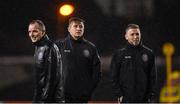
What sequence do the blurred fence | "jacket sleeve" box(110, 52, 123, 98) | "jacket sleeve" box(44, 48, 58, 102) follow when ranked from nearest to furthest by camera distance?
1. "jacket sleeve" box(44, 48, 58, 102)
2. "jacket sleeve" box(110, 52, 123, 98)
3. the blurred fence

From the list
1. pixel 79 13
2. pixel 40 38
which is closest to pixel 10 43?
pixel 79 13

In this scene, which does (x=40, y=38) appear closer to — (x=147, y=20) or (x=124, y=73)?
(x=124, y=73)

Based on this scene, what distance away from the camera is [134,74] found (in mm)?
5371

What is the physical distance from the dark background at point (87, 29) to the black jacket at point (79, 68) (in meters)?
0.86

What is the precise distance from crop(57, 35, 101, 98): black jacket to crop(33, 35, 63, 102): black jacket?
0.58m

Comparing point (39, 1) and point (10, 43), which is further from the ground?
point (39, 1)

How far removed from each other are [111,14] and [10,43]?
113 centimetres

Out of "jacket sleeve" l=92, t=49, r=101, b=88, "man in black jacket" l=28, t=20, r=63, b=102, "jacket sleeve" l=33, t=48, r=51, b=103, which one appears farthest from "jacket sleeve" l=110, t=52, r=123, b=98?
"jacket sleeve" l=33, t=48, r=51, b=103

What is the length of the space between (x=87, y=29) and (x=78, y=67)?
1.01 m

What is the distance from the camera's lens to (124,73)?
534cm

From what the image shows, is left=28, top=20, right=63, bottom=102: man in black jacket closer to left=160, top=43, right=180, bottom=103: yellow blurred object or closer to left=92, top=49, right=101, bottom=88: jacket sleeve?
left=92, top=49, right=101, bottom=88: jacket sleeve

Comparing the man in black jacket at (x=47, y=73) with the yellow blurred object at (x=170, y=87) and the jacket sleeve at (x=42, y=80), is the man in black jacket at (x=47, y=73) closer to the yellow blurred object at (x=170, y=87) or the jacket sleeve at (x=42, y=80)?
the jacket sleeve at (x=42, y=80)

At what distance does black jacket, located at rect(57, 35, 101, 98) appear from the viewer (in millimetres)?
5285

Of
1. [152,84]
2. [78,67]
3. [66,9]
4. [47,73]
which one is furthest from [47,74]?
[66,9]
